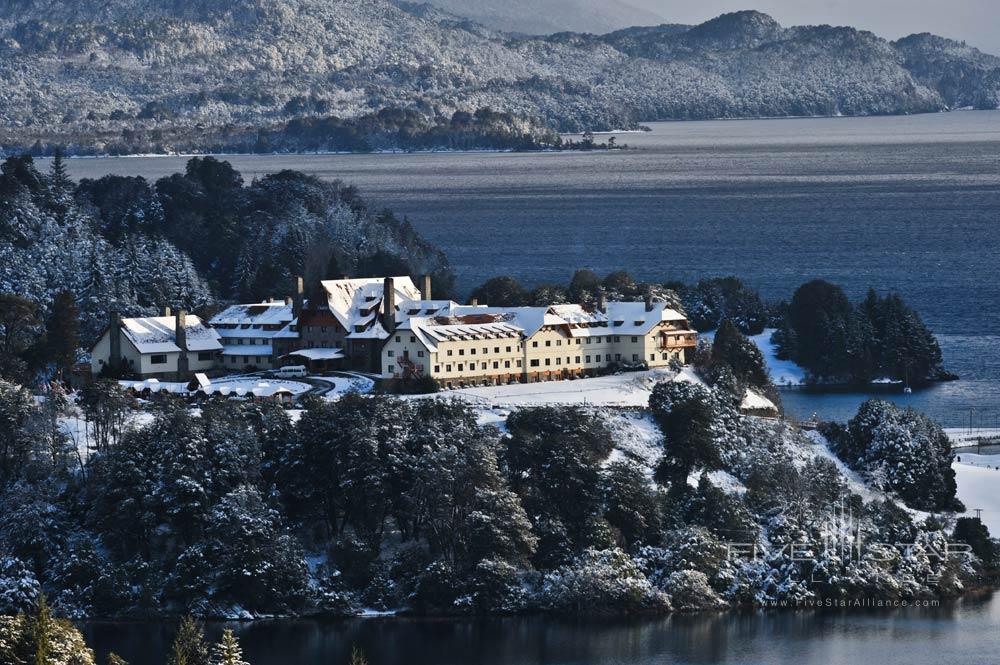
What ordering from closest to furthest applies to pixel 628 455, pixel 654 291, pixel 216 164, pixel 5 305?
pixel 628 455, pixel 5 305, pixel 654 291, pixel 216 164

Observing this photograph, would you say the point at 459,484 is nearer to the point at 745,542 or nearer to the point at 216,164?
the point at 745,542

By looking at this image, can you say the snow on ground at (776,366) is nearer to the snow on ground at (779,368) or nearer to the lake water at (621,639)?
the snow on ground at (779,368)

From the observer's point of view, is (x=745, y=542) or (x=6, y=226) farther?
(x=6, y=226)

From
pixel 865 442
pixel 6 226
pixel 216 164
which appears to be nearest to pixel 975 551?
pixel 865 442

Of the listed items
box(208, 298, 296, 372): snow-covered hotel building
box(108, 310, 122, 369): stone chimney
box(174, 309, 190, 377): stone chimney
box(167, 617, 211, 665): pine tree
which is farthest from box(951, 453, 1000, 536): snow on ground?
box(108, 310, 122, 369): stone chimney

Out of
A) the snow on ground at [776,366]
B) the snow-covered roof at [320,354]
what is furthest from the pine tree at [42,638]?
the snow on ground at [776,366]

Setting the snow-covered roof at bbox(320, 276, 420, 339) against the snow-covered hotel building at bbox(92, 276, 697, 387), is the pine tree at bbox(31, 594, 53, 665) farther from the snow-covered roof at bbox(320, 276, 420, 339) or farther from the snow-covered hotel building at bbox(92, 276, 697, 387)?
the snow-covered roof at bbox(320, 276, 420, 339)

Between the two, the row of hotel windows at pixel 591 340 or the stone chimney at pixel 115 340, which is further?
the row of hotel windows at pixel 591 340
